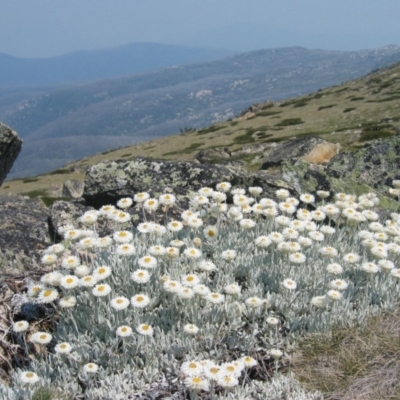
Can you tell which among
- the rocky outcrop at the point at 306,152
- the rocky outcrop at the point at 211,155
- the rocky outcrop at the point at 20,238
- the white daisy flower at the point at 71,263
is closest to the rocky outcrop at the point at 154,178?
the rocky outcrop at the point at 20,238

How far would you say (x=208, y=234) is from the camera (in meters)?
7.40

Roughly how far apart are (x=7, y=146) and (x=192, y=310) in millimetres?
7457

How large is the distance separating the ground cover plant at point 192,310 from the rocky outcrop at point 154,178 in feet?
8.36

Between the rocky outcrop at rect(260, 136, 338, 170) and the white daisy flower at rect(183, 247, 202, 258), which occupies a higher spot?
the white daisy flower at rect(183, 247, 202, 258)

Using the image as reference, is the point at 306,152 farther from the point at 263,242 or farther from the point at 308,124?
the point at 308,124

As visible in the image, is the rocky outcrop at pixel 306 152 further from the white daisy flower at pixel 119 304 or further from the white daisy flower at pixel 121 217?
the white daisy flower at pixel 119 304

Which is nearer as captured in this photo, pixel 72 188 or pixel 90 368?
pixel 90 368

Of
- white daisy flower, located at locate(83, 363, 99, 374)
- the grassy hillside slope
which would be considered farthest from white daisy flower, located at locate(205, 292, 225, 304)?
the grassy hillside slope

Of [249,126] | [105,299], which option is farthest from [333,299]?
[249,126]

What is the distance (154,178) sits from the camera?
10.5 m

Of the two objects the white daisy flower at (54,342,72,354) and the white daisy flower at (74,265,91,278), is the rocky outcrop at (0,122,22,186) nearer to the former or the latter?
the white daisy flower at (74,265,91,278)

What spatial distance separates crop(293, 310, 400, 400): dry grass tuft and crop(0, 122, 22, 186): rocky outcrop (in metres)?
8.35

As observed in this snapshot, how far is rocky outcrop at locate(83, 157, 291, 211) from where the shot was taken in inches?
398

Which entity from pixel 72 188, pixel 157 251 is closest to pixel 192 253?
pixel 157 251
